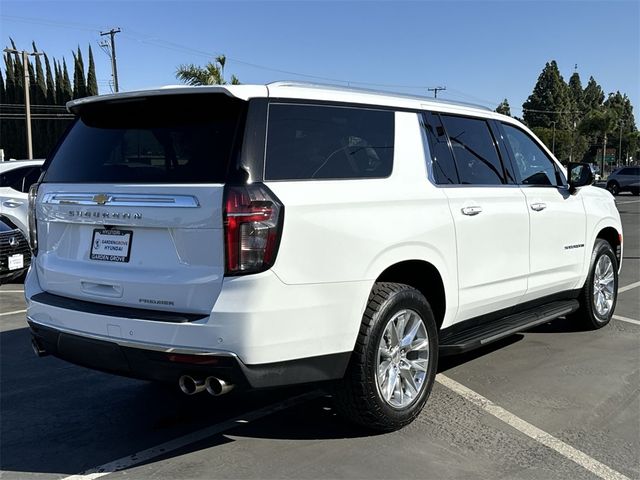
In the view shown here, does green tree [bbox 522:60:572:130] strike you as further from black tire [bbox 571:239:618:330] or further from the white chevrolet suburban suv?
the white chevrolet suburban suv

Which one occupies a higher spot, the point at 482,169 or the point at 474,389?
the point at 482,169

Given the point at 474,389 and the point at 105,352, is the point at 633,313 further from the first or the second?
the point at 105,352

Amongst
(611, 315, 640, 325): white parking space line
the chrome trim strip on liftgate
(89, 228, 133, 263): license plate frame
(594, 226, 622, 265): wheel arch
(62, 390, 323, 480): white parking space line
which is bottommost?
(611, 315, 640, 325): white parking space line

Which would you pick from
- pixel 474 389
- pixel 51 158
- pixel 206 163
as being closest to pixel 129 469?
pixel 206 163

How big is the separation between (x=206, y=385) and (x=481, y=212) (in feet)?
7.60

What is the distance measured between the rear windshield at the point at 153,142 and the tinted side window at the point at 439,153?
1.53 metres

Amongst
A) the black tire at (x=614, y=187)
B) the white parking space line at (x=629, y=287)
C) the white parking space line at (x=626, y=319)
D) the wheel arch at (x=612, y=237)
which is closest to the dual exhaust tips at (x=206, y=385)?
the wheel arch at (x=612, y=237)

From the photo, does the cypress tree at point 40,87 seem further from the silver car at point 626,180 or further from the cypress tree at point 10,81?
the silver car at point 626,180

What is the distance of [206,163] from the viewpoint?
3158 millimetres

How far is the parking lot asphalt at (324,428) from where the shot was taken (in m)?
3.37

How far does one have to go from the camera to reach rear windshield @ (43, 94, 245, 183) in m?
3.18

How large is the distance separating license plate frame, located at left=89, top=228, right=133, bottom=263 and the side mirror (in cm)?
401

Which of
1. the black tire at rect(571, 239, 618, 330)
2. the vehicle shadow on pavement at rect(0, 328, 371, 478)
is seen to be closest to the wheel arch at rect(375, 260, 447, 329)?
the vehicle shadow on pavement at rect(0, 328, 371, 478)

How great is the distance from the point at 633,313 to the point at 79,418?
232 inches
